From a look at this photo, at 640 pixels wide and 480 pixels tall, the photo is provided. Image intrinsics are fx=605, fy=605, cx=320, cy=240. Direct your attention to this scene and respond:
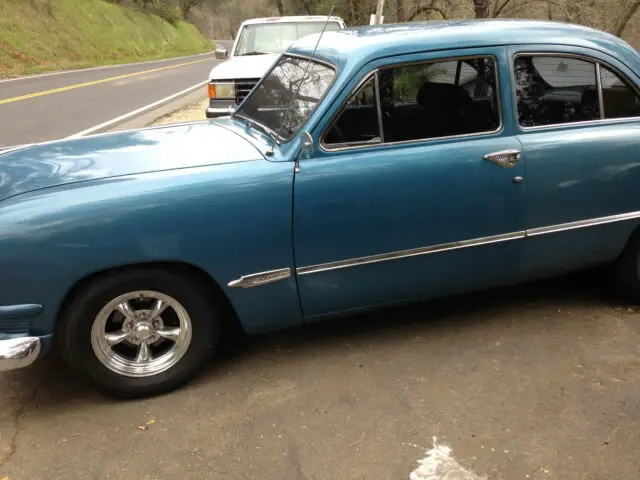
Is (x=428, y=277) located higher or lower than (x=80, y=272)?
lower

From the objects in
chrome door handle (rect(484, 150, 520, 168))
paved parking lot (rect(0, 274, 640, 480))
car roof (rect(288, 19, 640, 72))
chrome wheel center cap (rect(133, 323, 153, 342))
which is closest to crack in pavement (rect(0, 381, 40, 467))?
paved parking lot (rect(0, 274, 640, 480))

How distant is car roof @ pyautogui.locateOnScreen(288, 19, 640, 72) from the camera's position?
10.9ft

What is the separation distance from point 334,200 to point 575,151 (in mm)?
1475

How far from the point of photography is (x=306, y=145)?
3078mm

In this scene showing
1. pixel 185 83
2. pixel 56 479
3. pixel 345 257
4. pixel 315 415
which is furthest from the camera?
Result: pixel 185 83

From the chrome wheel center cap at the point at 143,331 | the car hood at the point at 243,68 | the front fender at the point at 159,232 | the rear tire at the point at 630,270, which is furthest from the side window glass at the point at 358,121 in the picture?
the car hood at the point at 243,68

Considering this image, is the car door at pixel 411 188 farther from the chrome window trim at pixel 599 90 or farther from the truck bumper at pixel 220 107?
the truck bumper at pixel 220 107

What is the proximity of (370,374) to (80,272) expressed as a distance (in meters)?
1.57

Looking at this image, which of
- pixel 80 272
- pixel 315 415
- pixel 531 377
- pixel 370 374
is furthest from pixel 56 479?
pixel 531 377

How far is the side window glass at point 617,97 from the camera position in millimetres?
3625

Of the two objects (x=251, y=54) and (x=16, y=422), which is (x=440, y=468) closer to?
(x=16, y=422)

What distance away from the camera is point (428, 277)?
3.39 m

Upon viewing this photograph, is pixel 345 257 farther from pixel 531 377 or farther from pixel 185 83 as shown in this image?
pixel 185 83

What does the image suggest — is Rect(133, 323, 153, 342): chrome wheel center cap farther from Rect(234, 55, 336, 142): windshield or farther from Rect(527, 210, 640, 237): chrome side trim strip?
Rect(527, 210, 640, 237): chrome side trim strip
